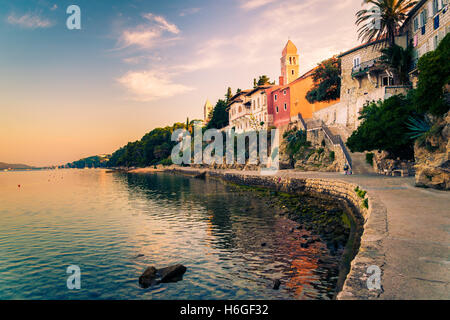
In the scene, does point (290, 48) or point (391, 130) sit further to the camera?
point (290, 48)

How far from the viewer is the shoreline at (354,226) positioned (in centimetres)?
558

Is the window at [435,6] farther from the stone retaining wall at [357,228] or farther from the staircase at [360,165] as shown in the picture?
the stone retaining wall at [357,228]

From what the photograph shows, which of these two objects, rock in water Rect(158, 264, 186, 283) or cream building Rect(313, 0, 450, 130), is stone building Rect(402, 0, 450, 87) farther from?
rock in water Rect(158, 264, 186, 283)

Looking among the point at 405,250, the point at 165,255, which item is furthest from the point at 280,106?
the point at 405,250

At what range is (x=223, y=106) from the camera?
92.2 meters

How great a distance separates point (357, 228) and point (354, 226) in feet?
4.51

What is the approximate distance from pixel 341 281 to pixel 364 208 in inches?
265

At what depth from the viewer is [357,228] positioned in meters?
13.1

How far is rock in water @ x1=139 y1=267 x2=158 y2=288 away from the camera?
991cm

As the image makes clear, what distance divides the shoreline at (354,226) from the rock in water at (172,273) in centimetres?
509

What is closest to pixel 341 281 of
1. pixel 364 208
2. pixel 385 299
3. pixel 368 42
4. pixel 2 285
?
pixel 385 299

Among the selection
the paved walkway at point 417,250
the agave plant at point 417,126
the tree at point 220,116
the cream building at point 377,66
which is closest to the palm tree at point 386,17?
the cream building at point 377,66

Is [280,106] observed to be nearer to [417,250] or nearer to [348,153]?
[348,153]
